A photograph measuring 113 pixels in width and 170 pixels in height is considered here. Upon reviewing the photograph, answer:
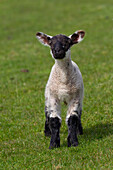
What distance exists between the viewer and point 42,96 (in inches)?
505

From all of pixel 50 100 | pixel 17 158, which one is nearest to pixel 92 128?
pixel 50 100

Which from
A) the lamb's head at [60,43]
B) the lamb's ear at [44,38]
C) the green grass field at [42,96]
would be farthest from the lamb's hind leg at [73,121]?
the lamb's ear at [44,38]

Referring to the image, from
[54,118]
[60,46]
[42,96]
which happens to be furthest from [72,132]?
[42,96]

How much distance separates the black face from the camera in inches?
301

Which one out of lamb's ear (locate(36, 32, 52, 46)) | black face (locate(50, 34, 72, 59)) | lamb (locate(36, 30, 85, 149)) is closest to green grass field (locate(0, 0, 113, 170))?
lamb (locate(36, 30, 85, 149))

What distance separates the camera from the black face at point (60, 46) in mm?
7641

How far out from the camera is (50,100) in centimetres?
816

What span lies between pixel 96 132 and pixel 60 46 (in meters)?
2.61

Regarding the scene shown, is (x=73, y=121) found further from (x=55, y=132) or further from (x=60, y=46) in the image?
(x=60, y=46)

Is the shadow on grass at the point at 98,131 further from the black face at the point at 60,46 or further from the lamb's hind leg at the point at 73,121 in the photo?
the black face at the point at 60,46

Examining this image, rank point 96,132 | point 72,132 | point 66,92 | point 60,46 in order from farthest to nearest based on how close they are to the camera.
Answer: point 96,132
point 72,132
point 66,92
point 60,46

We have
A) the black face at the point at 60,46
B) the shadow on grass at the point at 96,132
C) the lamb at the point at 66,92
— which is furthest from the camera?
the shadow on grass at the point at 96,132

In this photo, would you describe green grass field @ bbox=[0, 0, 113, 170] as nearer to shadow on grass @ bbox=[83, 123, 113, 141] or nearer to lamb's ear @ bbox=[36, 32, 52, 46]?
shadow on grass @ bbox=[83, 123, 113, 141]

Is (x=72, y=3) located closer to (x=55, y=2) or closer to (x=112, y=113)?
(x=55, y=2)
